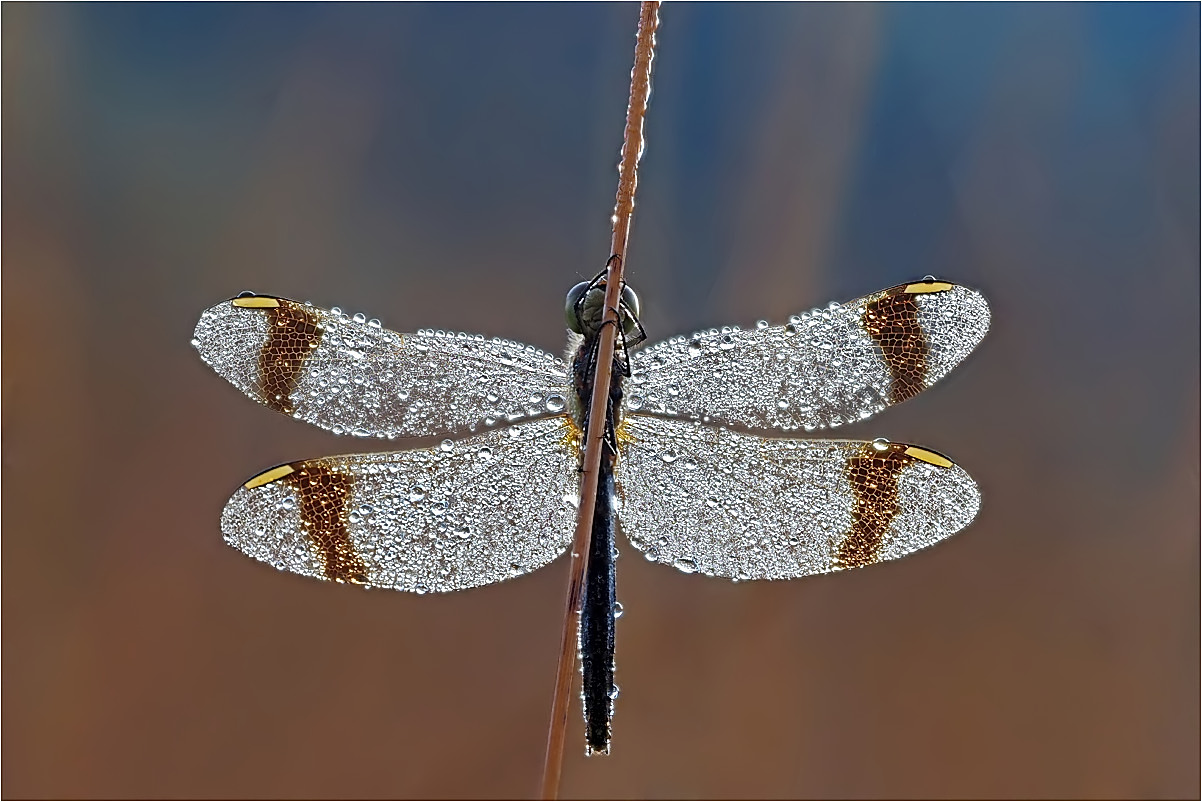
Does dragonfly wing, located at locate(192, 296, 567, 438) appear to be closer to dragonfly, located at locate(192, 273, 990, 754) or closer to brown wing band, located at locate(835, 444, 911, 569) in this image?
dragonfly, located at locate(192, 273, 990, 754)

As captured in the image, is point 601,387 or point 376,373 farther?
point 376,373

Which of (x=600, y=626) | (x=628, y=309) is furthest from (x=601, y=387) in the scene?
(x=600, y=626)

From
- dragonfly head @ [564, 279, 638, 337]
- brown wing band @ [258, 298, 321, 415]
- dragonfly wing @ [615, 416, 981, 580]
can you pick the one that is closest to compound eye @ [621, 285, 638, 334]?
dragonfly head @ [564, 279, 638, 337]

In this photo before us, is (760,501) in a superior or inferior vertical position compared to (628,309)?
inferior

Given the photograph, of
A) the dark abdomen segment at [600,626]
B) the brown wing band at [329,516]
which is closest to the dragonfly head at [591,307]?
the dark abdomen segment at [600,626]

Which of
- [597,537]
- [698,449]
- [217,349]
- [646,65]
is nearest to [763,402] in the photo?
[698,449]

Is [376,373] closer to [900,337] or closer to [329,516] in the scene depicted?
[329,516]
